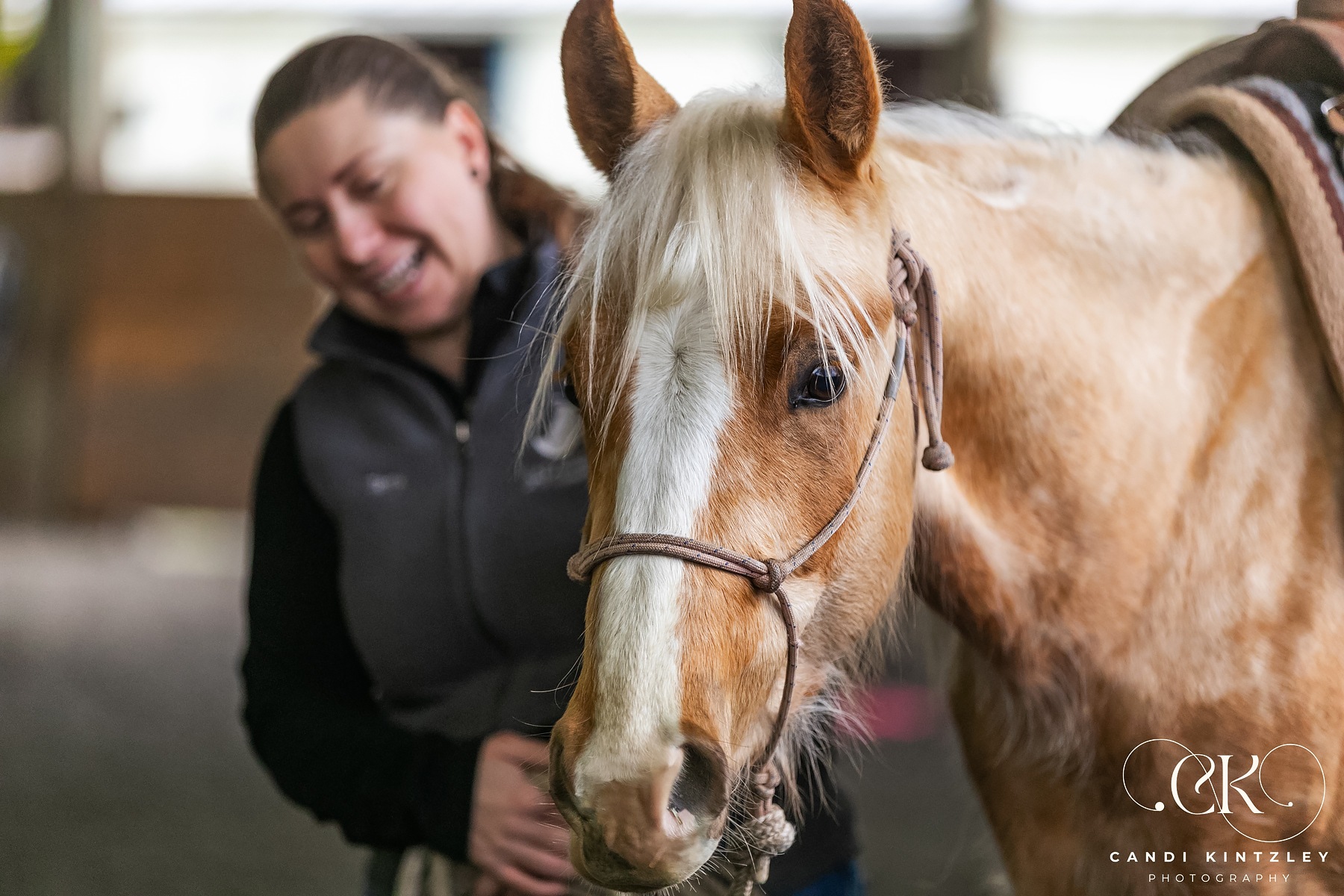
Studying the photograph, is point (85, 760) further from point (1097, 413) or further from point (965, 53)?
point (965, 53)

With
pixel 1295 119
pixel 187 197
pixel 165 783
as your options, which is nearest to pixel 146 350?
pixel 187 197

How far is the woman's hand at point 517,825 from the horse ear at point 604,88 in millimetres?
588

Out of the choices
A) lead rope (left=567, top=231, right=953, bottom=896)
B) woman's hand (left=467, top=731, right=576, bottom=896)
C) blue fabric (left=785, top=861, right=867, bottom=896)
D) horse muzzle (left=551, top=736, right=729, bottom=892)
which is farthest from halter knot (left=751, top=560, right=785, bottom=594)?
blue fabric (left=785, top=861, right=867, bottom=896)

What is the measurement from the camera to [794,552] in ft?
2.54

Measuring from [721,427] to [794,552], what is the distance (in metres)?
0.11

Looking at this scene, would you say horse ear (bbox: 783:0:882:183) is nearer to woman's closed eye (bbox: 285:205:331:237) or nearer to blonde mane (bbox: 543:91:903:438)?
blonde mane (bbox: 543:91:903:438)

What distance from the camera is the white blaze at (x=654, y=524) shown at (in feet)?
2.28

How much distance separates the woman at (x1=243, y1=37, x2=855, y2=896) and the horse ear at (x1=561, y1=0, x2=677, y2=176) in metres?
0.22

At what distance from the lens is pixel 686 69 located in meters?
5.01

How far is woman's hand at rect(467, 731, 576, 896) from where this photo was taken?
1040 mm

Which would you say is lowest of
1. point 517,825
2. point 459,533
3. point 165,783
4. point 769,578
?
point 165,783

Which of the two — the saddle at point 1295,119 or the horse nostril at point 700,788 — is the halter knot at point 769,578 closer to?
the horse nostril at point 700,788

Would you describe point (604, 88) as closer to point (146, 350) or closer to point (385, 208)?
point (385, 208)

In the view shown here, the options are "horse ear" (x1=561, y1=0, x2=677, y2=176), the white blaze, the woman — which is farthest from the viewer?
the woman
